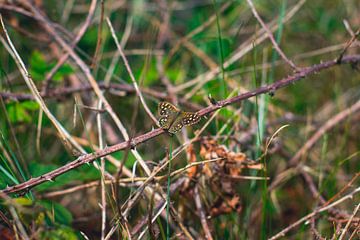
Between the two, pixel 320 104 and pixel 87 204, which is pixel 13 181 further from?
pixel 320 104

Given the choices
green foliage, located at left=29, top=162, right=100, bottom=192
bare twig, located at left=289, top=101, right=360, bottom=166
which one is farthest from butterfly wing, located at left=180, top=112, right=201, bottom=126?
bare twig, located at left=289, top=101, right=360, bottom=166

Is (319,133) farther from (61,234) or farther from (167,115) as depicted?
(61,234)

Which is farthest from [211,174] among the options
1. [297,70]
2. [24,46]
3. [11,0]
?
[24,46]

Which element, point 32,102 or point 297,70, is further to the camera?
point 32,102

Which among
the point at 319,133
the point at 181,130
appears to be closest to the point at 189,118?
the point at 181,130

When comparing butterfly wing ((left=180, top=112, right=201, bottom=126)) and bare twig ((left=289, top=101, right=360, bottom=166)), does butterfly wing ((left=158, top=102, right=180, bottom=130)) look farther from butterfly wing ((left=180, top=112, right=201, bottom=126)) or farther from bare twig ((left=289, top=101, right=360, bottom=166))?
bare twig ((left=289, top=101, right=360, bottom=166))

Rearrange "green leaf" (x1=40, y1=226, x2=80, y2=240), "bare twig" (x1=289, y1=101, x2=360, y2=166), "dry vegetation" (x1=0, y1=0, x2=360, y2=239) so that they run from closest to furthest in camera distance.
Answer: "green leaf" (x1=40, y1=226, x2=80, y2=240), "dry vegetation" (x1=0, y1=0, x2=360, y2=239), "bare twig" (x1=289, y1=101, x2=360, y2=166)

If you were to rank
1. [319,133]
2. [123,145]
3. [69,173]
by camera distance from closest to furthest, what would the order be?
[123,145]
[69,173]
[319,133]
